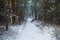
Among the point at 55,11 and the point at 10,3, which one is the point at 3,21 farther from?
the point at 55,11

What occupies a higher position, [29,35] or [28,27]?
[29,35]

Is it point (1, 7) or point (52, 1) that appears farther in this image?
point (52, 1)

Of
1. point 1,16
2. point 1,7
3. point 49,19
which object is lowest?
point 49,19

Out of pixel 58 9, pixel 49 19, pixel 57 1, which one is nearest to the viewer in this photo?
pixel 58 9

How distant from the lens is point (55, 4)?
20656mm

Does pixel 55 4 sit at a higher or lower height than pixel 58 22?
higher

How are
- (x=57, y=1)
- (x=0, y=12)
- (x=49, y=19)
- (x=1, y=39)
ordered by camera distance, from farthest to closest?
1. (x=49, y=19)
2. (x=57, y=1)
3. (x=0, y=12)
4. (x=1, y=39)

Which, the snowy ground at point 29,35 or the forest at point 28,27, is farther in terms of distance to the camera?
the forest at point 28,27

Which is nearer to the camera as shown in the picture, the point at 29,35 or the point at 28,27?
the point at 29,35

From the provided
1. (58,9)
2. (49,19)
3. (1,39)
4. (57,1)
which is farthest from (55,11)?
(1,39)

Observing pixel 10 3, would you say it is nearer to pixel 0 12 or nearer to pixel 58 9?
pixel 0 12

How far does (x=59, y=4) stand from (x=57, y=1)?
3.07 ft

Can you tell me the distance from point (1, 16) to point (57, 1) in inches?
345

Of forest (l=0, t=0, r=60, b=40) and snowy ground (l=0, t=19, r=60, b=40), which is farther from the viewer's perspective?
forest (l=0, t=0, r=60, b=40)
